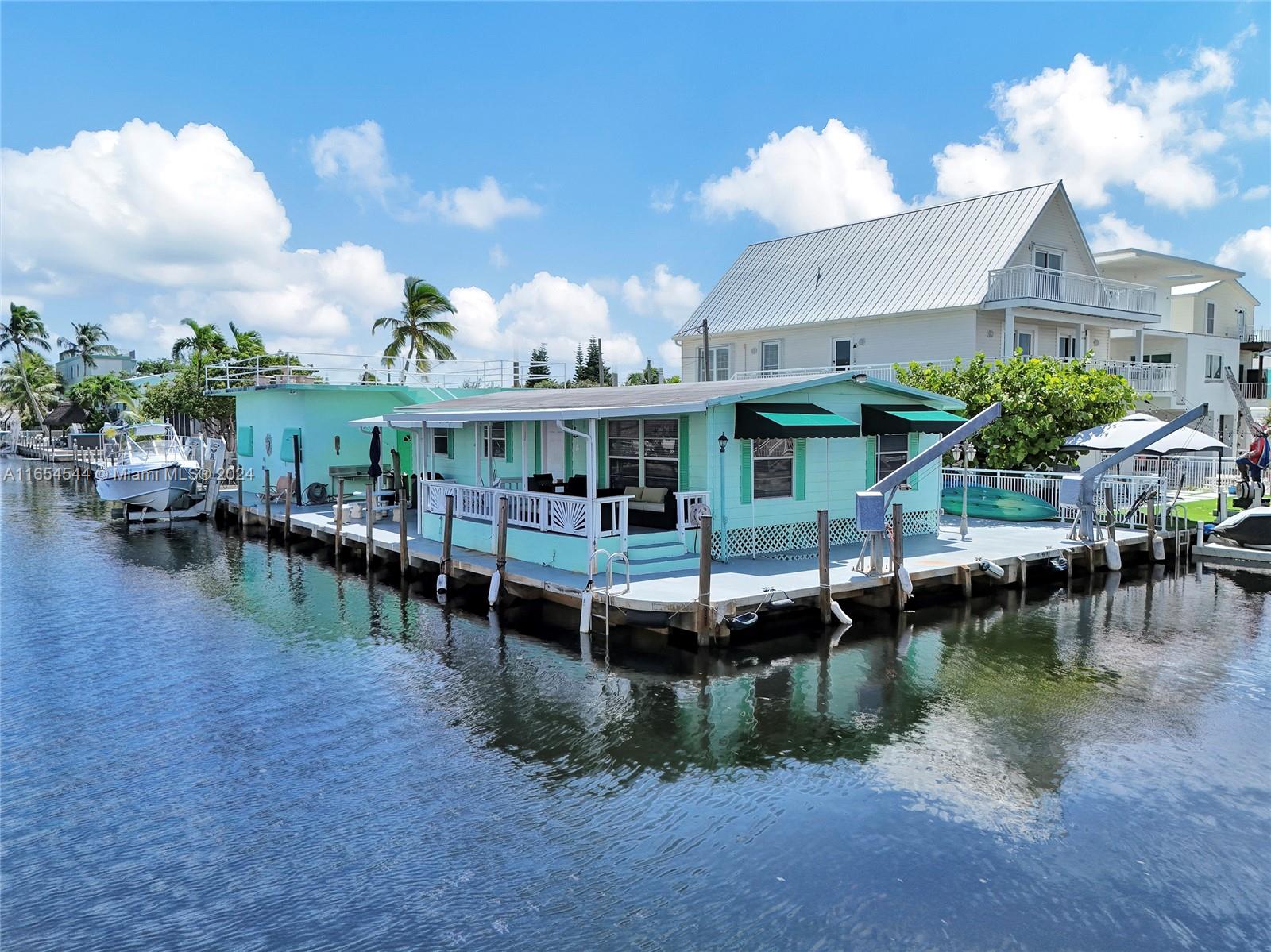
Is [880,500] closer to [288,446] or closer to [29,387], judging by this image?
[288,446]

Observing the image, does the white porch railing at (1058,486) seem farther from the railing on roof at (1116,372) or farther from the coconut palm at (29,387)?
the coconut palm at (29,387)

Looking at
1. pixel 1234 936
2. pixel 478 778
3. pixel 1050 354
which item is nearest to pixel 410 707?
pixel 478 778

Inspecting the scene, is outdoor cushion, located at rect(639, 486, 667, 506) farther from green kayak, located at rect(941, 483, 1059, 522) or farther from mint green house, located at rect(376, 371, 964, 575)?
green kayak, located at rect(941, 483, 1059, 522)

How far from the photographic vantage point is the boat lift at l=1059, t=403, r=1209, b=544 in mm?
19953

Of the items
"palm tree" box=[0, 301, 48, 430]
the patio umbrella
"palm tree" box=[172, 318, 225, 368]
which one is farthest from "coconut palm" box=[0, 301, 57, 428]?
the patio umbrella

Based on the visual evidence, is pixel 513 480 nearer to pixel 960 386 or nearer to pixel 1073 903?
pixel 960 386

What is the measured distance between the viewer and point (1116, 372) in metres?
33.7

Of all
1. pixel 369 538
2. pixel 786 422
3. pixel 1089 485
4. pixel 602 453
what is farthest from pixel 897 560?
pixel 369 538

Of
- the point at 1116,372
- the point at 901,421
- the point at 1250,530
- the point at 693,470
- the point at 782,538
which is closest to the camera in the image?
the point at 693,470

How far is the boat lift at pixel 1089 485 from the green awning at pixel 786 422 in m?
5.93

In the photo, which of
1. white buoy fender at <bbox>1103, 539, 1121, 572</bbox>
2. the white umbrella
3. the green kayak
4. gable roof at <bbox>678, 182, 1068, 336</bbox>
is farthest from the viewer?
gable roof at <bbox>678, 182, 1068, 336</bbox>

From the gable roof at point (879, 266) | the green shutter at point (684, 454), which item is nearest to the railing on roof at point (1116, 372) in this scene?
the gable roof at point (879, 266)

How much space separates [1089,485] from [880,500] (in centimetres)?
725

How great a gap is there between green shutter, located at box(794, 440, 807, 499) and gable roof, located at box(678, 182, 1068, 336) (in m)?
16.0
